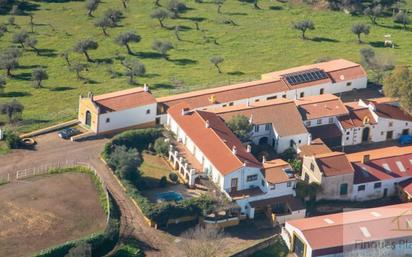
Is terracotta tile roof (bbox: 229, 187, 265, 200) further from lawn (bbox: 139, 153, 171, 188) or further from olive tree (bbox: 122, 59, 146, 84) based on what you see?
olive tree (bbox: 122, 59, 146, 84)

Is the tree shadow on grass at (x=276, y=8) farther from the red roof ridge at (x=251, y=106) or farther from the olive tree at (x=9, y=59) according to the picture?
the red roof ridge at (x=251, y=106)

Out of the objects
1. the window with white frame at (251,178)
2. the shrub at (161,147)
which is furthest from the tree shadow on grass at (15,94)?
the window with white frame at (251,178)

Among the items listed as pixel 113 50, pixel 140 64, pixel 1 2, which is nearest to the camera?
pixel 140 64

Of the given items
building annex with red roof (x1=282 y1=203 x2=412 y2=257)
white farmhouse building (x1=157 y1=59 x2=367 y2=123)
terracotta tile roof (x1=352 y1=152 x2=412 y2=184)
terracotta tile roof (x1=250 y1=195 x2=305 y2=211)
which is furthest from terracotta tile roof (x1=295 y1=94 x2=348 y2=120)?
building annex with red roof (x1=282 y1=203 x2=412 y2=257)

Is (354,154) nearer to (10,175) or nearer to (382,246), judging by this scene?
(382,246)

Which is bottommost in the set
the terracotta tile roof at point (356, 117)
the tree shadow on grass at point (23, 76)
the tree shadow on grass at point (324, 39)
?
the tree shadow on grass at point (23, 76)

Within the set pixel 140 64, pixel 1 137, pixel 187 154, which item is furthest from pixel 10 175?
pixel 140 64
